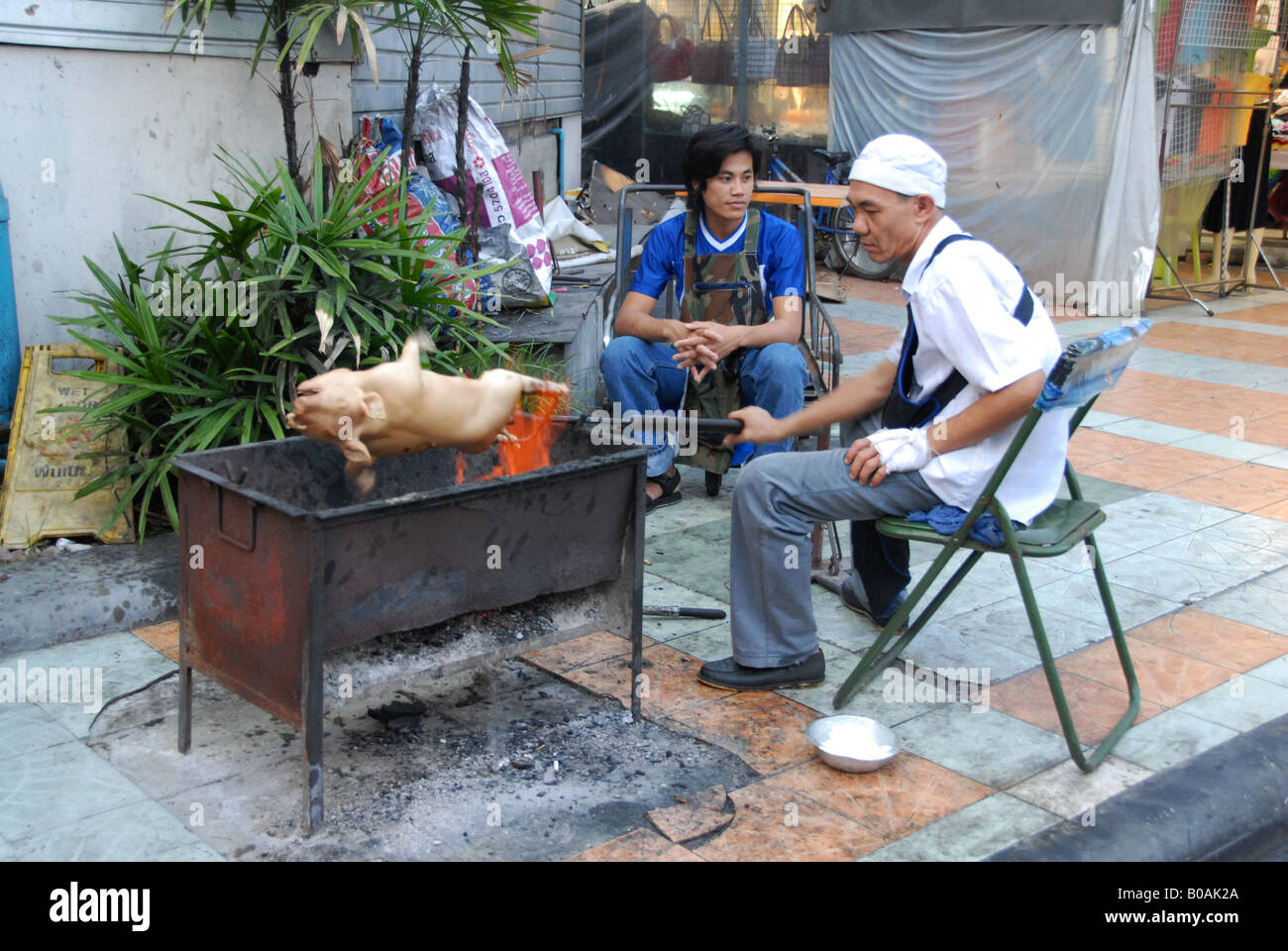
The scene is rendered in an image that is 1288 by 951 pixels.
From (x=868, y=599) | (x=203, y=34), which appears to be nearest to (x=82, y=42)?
(x=203, y=34)

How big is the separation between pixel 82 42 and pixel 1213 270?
34.6 ft

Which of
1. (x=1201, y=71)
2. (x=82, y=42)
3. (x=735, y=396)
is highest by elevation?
(x=1201, y=71)

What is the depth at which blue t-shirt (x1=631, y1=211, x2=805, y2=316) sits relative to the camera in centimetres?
523

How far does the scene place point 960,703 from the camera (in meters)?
3.87

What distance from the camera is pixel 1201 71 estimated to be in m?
10.5

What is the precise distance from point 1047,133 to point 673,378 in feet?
22.2

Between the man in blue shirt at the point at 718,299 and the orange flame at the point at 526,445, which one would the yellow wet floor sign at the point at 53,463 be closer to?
the orange flame at the point at 526,445

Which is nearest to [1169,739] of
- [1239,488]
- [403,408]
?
[403,408]

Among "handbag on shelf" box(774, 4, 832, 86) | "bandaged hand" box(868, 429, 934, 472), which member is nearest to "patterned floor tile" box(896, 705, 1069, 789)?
"bandaged hand" box(868, 429, 934, 472)

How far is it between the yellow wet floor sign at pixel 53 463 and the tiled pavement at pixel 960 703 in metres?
0.59

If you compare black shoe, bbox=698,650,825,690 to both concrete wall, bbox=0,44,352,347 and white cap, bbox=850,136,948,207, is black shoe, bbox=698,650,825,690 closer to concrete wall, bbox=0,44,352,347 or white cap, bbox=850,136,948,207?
white cap, bbox=850,136,948,207

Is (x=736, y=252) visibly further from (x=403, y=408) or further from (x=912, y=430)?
(x=403, y=408)

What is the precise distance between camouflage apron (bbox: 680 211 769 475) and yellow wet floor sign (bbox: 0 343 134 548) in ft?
7.59

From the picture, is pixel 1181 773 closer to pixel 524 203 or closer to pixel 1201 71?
pixel 524 203
